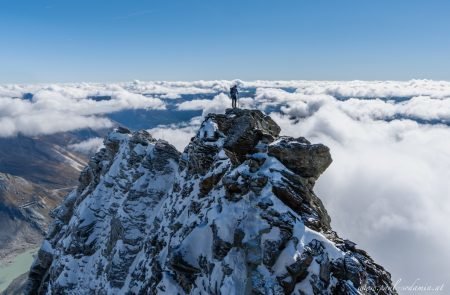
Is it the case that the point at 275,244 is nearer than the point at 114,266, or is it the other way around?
the point at 275,244

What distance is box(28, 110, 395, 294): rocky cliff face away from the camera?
41312mm

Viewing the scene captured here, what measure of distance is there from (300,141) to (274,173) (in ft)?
32.3

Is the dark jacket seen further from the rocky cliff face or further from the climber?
the rocky cliff face

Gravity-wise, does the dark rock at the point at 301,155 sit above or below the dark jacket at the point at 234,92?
below

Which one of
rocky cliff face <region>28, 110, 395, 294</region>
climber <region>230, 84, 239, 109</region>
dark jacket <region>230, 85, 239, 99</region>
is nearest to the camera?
rocky cliff face <region>28, 110, 395, 294</region>

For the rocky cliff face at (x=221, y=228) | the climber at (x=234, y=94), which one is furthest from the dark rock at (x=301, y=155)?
the climber at (x=234, y=94)

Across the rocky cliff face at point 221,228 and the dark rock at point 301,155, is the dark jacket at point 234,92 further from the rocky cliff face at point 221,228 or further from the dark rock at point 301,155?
the dark rock at point 301,155

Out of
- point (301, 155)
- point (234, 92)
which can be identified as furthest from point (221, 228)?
point (234, 92)

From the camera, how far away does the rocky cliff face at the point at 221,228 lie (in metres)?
41.3

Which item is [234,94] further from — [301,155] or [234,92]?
[301,155]

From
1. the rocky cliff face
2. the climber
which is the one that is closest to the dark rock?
the rocky cliff face

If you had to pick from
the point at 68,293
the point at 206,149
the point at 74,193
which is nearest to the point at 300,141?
the point at 206,149

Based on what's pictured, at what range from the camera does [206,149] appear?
2714 inches

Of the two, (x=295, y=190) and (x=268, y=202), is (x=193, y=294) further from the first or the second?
(x=295, y=190)
